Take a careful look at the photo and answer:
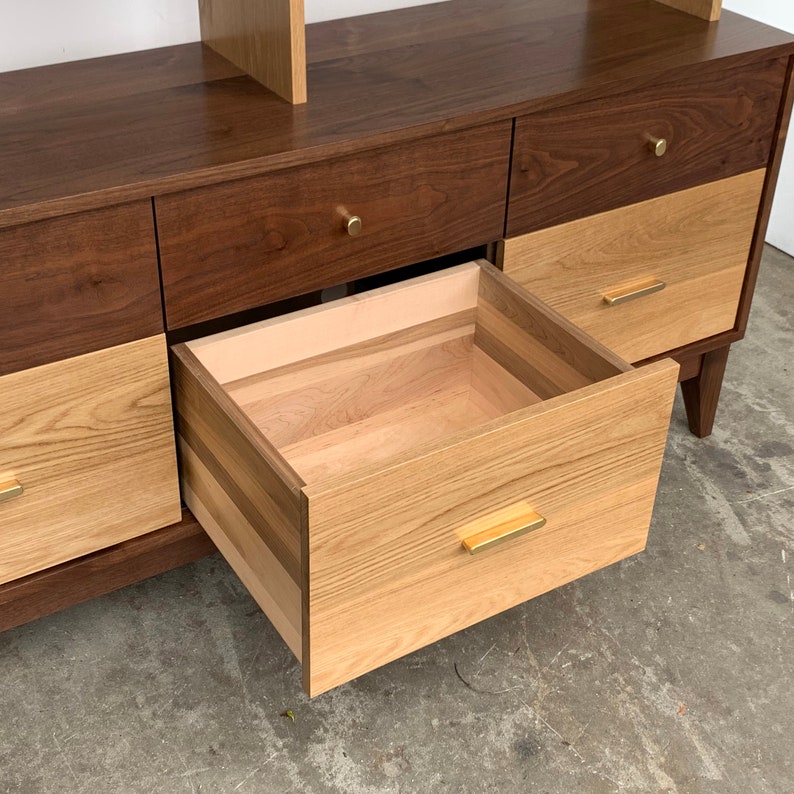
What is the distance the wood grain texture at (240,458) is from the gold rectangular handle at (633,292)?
2.10 ft

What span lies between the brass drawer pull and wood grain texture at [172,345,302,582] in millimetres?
193

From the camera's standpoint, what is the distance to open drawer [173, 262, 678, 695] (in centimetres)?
105

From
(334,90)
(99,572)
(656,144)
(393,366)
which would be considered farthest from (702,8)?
(99,572)

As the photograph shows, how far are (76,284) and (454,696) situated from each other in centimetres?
69

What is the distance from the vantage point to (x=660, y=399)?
46.2 inches

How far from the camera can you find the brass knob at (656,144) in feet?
4.80

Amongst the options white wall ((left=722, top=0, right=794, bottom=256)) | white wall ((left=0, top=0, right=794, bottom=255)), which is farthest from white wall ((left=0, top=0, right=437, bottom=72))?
white wall ((left=722, top=0, right=794, bottom=256))

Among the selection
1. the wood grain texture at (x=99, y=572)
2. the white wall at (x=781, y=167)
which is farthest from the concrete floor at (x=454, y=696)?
the white wall at (x=781, y=167)

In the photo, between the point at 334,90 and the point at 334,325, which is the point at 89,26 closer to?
the point at 334,90

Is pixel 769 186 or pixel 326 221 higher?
pixel 326 221

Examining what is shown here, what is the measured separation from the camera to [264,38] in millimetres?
1306

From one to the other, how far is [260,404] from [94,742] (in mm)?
453

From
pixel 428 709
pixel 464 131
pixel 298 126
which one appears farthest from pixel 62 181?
pixel 428 709

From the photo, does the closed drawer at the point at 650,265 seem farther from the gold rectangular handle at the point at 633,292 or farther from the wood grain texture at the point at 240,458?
the wood grain texture at the point at 240,458
